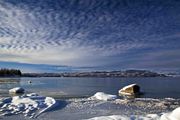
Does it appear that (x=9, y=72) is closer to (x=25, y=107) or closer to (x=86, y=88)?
(x=86, y=88)

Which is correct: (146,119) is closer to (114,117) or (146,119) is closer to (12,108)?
(114,117)

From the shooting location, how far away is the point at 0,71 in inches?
6742

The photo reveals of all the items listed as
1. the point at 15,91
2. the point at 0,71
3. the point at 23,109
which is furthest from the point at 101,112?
the point at 0,71

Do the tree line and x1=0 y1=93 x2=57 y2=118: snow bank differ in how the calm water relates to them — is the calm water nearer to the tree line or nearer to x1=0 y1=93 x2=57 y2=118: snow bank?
x1=0 y1=93 x2=57 y2=118: snow bank

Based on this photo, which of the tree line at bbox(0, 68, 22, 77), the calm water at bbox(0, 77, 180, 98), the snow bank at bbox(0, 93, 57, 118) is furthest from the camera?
the tree line at bbox(0, 68, 22, 77)

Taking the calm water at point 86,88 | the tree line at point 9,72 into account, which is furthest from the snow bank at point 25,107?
the tree line at point 9,72

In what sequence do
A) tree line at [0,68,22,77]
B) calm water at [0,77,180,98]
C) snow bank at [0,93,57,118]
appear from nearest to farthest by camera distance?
snow bank at [0,93,57,118] < calm water at [0,77,180,98] < tree line at [0,68,22,77]

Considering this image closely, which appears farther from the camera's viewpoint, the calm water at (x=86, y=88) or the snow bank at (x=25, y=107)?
the calm water at (x=86, y=88)

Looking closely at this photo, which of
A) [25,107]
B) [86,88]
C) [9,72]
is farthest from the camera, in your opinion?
[9,72]

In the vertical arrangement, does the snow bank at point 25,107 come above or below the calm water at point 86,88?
below

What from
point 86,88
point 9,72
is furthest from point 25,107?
point 9,72

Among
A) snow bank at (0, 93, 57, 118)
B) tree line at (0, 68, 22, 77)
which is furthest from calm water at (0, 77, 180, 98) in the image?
tree line at (0, 68, 22, 77)

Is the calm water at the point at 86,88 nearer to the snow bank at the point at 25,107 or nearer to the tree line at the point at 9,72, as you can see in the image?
the snow bank at the point at 25,107

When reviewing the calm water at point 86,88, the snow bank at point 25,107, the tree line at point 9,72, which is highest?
the tree line at point 9,72
